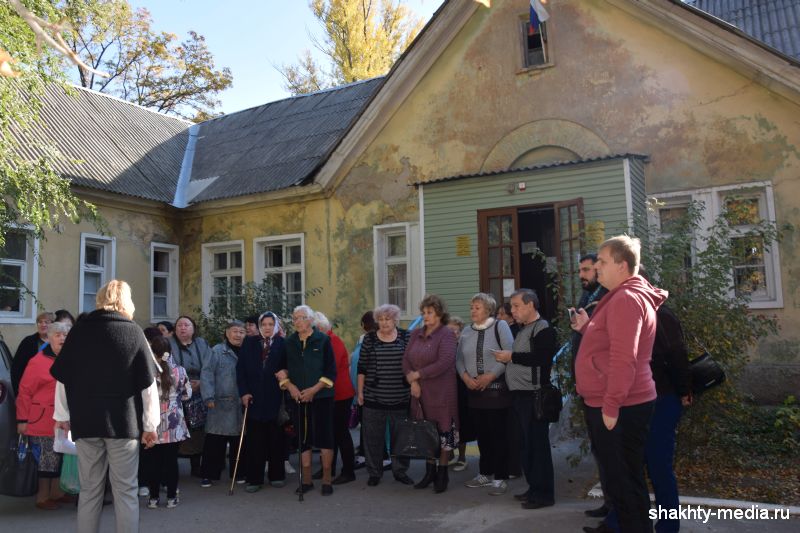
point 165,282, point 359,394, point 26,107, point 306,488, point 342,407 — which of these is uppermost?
point 26,107

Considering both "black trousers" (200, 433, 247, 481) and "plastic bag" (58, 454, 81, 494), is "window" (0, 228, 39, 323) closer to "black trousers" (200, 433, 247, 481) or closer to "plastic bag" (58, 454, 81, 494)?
"black trousers" (200, 433, 247, 481)

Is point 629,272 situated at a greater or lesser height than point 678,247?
lesser

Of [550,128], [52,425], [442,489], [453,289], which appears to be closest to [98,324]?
[52,425]

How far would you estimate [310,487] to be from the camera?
20.7ft

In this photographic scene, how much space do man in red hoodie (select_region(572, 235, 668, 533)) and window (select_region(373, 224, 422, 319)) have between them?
816cm

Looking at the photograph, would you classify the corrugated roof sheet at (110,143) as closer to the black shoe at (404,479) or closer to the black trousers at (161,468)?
the black trousers at (161,468)

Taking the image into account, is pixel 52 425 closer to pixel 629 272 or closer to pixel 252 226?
pixel 629 272

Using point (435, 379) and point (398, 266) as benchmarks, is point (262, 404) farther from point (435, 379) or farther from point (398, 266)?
point (398, 266)

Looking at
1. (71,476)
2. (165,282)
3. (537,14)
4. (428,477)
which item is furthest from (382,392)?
(165,282)

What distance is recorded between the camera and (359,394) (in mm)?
6586

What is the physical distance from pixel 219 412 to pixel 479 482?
2.67 metres

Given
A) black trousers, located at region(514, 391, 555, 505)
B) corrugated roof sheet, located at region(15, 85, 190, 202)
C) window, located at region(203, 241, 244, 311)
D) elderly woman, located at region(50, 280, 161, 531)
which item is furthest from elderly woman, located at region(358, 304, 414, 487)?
window, located at region(203, 241, 244, 311)

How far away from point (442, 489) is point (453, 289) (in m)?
5.13

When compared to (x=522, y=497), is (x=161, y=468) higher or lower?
higher
